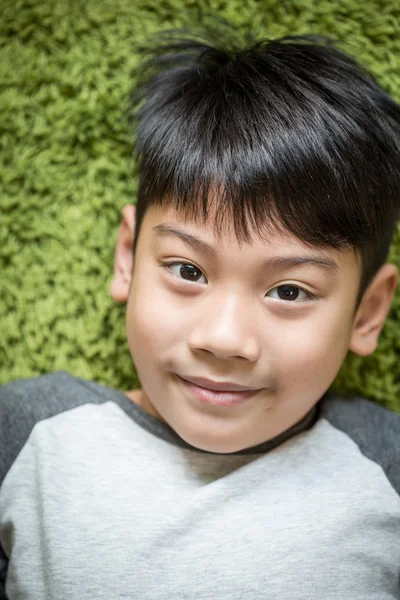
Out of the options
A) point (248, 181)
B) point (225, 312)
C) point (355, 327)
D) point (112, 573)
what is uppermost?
point (248, 181)

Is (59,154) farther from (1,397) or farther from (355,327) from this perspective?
(355,327)

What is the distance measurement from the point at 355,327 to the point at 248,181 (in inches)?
12.2

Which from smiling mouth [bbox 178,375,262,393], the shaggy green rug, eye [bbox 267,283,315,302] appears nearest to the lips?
smiling mouth [bbox 178,375,262,393]

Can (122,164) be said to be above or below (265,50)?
below

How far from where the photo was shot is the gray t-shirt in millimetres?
944

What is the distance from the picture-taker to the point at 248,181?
2.94 feet

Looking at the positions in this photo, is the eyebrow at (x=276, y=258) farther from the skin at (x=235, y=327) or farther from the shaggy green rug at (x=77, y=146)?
Result: the shaggy green rug at (x=77, y=146)

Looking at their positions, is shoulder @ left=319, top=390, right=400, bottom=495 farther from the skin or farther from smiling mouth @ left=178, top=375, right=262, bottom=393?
smiling mouth @ left=178, top=375, right=262, bottom=393

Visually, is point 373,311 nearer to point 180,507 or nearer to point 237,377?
point 237,377

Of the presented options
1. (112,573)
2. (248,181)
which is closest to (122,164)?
(248,181)

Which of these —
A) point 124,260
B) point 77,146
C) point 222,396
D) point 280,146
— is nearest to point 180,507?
point 222,396

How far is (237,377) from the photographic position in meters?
0.93

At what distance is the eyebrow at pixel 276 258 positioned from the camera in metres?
0.90

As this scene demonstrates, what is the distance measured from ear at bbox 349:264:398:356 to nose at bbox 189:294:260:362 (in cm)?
23
